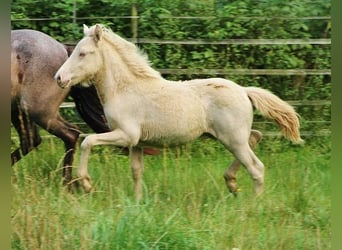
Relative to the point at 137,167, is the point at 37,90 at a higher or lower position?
higher

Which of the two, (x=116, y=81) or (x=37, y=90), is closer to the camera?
(x=116, y=81)

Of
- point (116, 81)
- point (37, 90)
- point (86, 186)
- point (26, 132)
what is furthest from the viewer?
point (26, 132)

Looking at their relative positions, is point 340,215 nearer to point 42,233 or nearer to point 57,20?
point 42,233

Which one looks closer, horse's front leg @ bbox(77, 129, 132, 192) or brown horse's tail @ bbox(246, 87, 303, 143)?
horse's front leg @ bbox(77, 129, 132, 192)

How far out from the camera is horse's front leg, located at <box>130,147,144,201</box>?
16.5 ft

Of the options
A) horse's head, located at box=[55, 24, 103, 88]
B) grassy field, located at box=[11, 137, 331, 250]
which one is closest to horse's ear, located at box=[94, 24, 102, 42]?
horse's head, located at box=[55, 24, 103, 88]

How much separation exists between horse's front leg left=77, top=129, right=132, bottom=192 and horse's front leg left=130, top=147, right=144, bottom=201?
264mm

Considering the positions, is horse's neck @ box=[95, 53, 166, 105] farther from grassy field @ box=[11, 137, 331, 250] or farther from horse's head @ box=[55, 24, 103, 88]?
grassy field @ box=[11, 137, 331, 250]

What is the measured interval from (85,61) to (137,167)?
3.16ft

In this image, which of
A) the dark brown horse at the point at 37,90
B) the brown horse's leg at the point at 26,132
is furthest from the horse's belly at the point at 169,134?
the brown horse's leg at the point at 26,132

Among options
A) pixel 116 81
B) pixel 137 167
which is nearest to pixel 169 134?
pixel 137 167

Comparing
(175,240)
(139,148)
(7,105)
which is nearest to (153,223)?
(175,240)

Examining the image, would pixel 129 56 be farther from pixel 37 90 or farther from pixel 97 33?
pixel 37 90

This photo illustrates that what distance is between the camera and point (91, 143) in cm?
489
